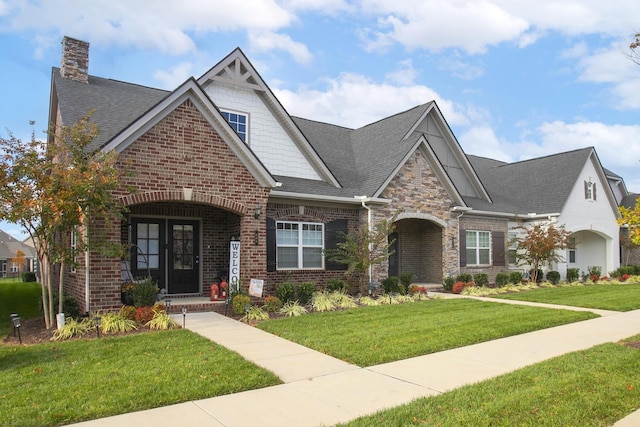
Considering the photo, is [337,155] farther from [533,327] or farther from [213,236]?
[533,327]

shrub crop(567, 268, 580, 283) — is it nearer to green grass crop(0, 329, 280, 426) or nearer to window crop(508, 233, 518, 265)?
window crop(508, 233, 518, 265)

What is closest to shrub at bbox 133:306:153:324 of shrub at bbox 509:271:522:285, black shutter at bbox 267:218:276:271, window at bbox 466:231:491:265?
black shutter at bbox 267:218:276:271

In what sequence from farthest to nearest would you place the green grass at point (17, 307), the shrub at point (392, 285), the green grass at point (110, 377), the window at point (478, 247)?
the window at point (478, 247), the shrub at point (392, 285), the green grass at point (17, 307), the green grass at point (110, 377)

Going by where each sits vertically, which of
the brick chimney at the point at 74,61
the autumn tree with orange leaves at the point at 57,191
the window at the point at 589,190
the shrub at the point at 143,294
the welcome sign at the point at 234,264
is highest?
the brick chimney at the point at 74,61

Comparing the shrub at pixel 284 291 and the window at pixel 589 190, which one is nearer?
the shrub at pixel 284 291

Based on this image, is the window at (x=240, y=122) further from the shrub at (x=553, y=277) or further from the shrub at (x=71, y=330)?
the shrub at (x=553, y=277)

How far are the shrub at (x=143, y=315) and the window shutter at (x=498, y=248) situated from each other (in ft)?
50.9

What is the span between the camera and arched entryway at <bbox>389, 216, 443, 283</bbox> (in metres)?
19.3

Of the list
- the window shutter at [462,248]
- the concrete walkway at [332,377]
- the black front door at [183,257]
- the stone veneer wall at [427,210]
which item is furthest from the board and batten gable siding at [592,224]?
the black front door at [183,257]

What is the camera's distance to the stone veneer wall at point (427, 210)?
671 inches

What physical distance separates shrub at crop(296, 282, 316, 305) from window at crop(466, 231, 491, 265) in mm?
9288

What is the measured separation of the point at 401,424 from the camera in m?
4.83

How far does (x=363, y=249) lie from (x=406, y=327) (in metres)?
5.29

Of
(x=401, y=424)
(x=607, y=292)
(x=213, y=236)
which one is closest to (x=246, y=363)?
(x=401, y=424)
